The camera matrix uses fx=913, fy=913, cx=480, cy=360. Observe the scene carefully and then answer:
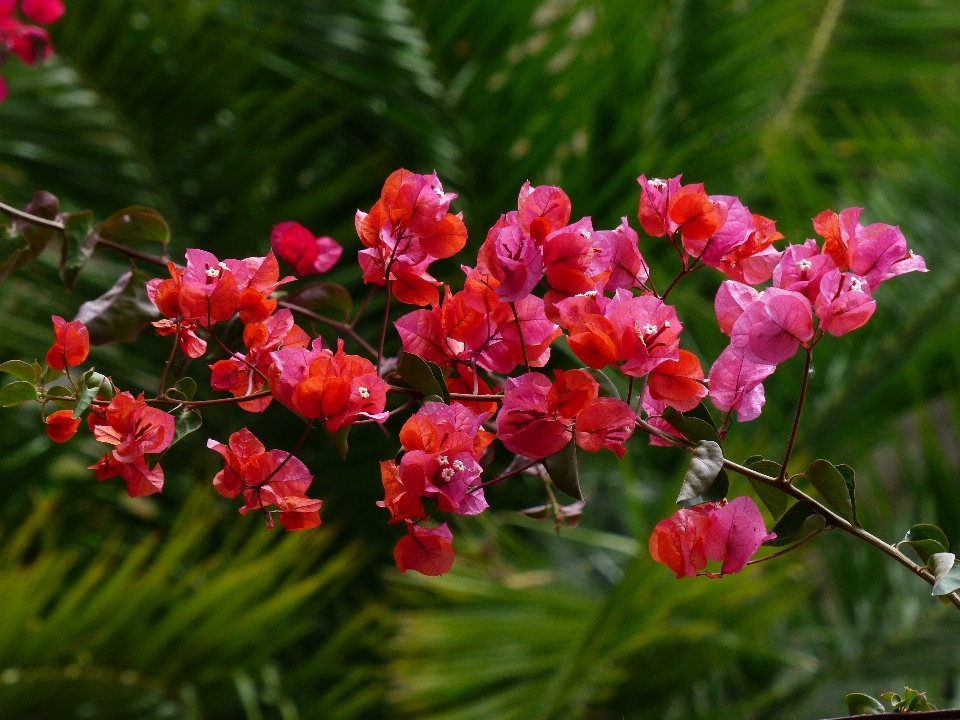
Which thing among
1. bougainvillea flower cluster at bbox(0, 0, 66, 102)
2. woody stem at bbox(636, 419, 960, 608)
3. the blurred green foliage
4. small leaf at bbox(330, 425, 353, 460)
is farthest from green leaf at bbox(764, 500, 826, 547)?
the blurred green foliage

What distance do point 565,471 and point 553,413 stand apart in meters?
0.01

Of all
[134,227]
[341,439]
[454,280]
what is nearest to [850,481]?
[341,439]

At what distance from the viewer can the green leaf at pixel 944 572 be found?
7.7 inches

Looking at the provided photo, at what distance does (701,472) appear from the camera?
0.21m

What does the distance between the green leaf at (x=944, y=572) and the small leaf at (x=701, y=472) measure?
0.17 ft

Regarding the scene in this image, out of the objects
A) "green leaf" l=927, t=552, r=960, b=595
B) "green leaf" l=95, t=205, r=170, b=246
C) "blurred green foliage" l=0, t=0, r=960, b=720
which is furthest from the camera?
"blurred green foliage" l=0, t=0, r=960, b=720

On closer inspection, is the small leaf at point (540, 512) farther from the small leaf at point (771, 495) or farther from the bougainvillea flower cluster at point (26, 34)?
the bougainvillea flower cluster at point (26, 34)

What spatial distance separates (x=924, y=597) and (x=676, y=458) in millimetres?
300

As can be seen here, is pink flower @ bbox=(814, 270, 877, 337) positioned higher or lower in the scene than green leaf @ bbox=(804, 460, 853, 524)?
higher

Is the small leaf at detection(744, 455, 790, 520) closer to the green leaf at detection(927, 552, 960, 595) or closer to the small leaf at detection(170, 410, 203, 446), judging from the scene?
the green leaf at detection(927, 552, 960, 595)

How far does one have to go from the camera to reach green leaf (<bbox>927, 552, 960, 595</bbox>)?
0.64ft

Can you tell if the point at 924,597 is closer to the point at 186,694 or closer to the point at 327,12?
the point at 186,694

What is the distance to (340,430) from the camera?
0.21 meters

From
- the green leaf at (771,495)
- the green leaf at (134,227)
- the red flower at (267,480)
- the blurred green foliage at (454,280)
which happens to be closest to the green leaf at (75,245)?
the green leaf at (134,227)
